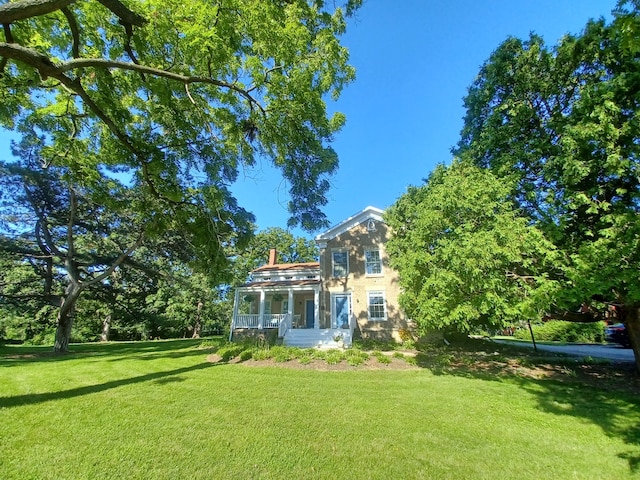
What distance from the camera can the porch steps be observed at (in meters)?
15.6

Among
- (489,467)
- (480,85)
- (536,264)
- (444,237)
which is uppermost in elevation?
(480,85)

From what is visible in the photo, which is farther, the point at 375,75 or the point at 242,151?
the point at 375,75

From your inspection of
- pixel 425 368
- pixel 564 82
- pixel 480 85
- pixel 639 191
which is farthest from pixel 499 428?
pixel 480 85

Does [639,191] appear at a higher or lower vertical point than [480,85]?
lower

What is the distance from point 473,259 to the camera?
326 inches


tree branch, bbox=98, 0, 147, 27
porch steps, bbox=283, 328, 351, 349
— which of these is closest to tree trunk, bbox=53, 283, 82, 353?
porch steps, bbox=283, 328, 351, 349

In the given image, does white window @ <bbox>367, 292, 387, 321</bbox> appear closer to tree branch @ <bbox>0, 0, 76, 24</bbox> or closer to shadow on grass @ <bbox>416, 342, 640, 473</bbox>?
shadow on grass @ <bbox>416, 342, 640, 473</bbox>

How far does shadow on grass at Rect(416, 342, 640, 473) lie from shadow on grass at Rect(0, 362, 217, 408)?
8418 millimetres

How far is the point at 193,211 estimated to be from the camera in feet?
30.5

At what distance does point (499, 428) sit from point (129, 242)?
21.4m

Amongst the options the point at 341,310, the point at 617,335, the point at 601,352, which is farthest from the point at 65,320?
the point at 617,335

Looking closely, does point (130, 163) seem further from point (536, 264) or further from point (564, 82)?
point (564, 82)

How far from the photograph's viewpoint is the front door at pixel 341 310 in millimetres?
17817

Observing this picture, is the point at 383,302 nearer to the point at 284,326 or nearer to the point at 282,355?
the point at 284,326
